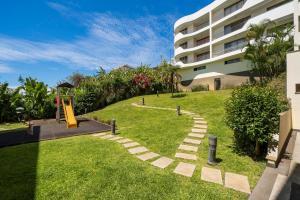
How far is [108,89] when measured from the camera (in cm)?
2811

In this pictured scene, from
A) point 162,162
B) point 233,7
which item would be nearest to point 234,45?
point 233,7

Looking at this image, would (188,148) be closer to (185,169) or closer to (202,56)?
(185,169)

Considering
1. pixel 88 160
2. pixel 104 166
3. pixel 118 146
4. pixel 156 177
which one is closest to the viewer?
pixel 156 177

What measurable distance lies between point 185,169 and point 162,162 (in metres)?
0.86

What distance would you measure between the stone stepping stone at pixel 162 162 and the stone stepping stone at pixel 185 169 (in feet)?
1.24

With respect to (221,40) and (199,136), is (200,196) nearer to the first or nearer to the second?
(199,136)

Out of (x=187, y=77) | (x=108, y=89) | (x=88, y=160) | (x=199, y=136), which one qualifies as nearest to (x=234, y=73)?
(x=187, y=77)

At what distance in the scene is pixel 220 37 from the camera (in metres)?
30.3

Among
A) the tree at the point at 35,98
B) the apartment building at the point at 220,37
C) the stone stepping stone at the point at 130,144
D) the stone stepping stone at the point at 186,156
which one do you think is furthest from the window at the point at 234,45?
the tree at the point at 35,98

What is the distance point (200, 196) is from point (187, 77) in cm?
3470

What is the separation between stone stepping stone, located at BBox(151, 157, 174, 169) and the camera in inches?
231

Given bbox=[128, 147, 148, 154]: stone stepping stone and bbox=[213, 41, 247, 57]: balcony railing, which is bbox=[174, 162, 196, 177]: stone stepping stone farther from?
bbox=[213, 41, 247, 57]: balcony railing

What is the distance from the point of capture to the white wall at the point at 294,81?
1098 centimetres

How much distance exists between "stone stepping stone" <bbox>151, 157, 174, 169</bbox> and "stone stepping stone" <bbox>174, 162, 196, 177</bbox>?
14.9 inches
